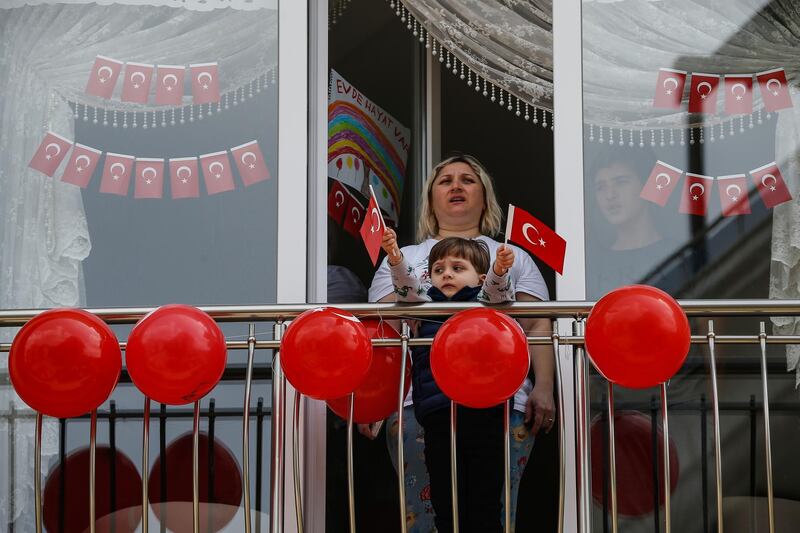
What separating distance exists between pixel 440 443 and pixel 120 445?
1185mm

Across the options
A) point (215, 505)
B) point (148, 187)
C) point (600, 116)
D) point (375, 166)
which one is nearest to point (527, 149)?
point (375, 166)

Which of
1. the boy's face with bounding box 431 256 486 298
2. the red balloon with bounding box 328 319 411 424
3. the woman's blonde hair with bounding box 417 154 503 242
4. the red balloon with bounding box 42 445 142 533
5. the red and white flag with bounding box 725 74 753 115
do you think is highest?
the red and white flag with bounding box 725 74 753 115

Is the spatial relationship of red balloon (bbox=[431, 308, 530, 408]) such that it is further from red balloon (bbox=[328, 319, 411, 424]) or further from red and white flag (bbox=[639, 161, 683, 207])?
red and white flag (bbox=[639, 161, 683, 207])

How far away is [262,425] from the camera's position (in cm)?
414

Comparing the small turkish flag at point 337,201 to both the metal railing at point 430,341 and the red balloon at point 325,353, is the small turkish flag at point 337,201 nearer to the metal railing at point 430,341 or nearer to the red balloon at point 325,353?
the metal railing at point 430,341

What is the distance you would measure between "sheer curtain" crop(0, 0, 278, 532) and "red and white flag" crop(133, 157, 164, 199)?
0.24 m

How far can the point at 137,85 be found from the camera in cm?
445

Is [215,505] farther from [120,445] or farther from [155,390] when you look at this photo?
[155,390]

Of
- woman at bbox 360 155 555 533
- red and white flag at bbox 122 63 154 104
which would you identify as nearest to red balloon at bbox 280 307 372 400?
woman at bbox 360 155 555 533

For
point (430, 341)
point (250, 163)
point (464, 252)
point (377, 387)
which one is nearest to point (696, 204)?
point (464, 252)

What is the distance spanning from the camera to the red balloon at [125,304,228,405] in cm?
343

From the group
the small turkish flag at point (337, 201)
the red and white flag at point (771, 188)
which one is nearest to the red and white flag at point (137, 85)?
the small turkish flag at point (337, 201)

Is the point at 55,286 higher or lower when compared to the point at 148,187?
lower

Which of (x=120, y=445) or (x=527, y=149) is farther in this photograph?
(x=527, y=149)
